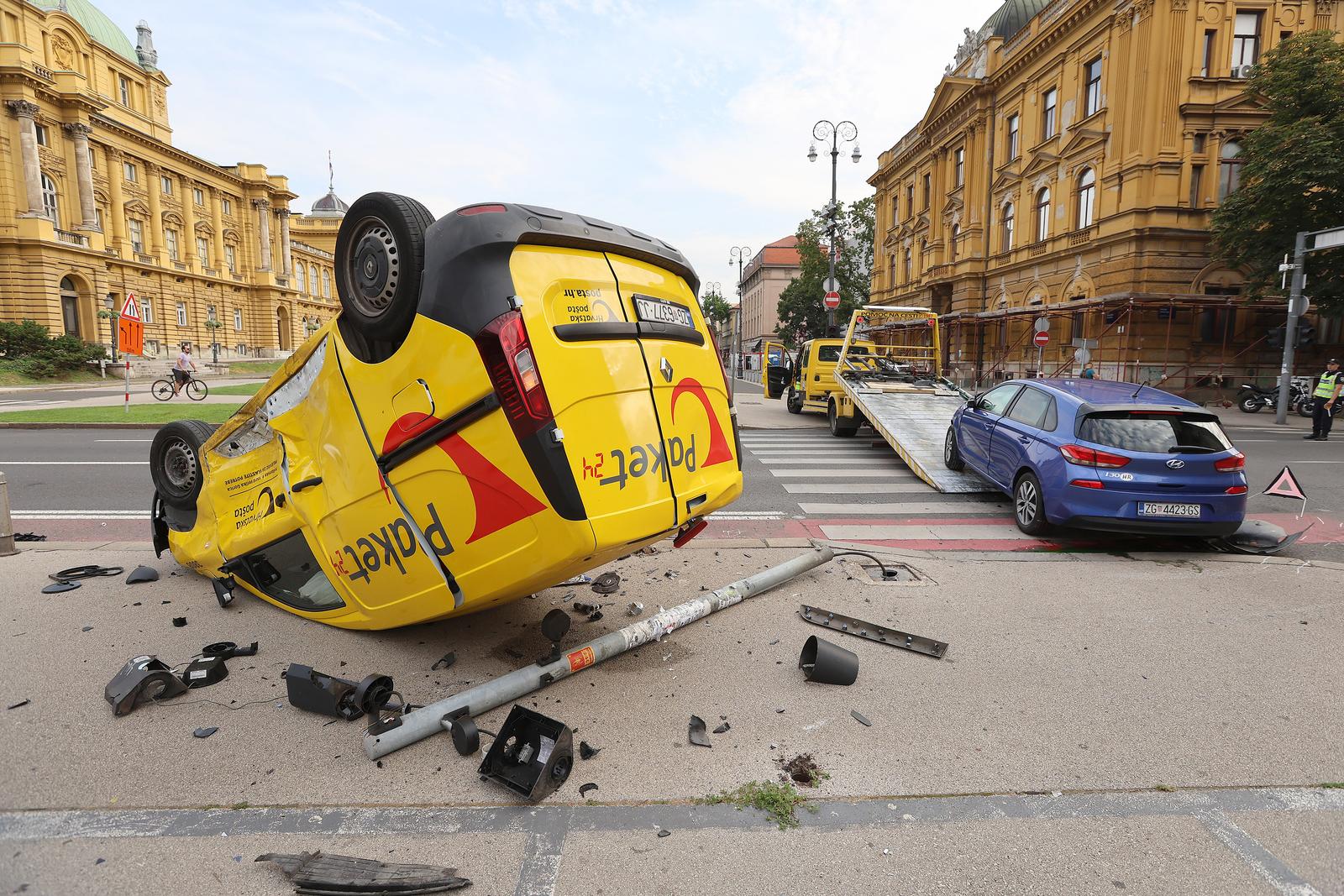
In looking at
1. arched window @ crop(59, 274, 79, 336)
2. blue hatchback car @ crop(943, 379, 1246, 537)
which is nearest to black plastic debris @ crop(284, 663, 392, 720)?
blue hatchback car @ crop(943, 379, 1246, 537)

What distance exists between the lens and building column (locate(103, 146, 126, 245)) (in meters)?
50.9

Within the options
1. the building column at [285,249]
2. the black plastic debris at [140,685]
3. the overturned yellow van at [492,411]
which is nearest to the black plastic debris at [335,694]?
the overturned yellow van at [492,411]

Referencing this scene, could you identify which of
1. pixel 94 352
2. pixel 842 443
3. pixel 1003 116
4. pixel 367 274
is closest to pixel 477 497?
pixel 367 274

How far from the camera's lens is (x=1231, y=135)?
26188mm

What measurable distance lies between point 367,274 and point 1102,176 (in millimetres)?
32427

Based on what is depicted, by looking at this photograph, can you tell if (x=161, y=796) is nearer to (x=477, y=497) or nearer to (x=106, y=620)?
(x=477, y=497)

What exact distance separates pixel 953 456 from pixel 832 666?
7.19 metres

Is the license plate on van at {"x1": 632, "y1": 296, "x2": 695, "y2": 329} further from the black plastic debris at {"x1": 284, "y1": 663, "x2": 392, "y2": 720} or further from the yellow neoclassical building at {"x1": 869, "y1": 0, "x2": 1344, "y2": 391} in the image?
the yellow neoclassical building at {"x1": 869, "y1": 0, "x2": 1344, "y2": 391}

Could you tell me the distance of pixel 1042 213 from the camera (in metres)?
32.8

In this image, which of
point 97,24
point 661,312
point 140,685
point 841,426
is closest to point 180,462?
point 140,685

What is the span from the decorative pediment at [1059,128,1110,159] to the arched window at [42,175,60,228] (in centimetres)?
5838

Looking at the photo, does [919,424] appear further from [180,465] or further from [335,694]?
[335,694]

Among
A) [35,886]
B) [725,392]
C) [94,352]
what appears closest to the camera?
[35,886]

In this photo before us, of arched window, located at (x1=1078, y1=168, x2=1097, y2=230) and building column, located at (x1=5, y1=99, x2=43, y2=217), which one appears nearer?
arched window, located at (x1=1078, y1=168, x2=1097, y2=230)
